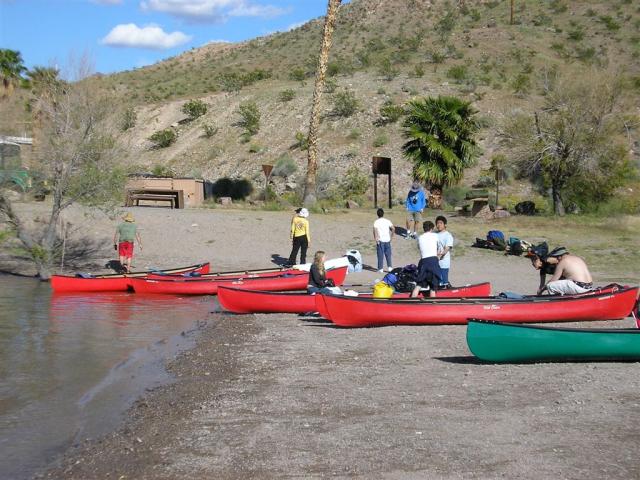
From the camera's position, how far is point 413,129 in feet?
99.6

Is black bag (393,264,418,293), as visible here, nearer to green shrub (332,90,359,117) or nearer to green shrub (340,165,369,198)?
green shrub (340,165,369,198)

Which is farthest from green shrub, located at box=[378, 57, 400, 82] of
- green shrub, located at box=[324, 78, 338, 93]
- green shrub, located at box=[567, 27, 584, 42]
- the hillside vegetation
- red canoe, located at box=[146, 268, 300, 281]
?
red canoe, located at box=[146, 268, 300, 281]

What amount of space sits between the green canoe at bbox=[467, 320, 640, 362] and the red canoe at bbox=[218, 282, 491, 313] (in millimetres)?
4755

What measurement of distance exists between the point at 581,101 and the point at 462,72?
24700 mm

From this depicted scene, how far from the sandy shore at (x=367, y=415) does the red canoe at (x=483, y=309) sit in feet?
0.73

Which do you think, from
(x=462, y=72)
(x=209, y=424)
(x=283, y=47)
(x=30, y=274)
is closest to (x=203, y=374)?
(x=209, y=424)

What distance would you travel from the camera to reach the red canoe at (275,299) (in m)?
15.0

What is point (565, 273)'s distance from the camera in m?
13.2

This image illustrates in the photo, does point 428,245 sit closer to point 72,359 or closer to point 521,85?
point 72,359

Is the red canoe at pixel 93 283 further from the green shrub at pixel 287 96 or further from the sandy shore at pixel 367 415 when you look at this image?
the green shrub at pixel 287 96

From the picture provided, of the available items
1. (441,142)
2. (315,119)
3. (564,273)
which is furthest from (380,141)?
(564,273)

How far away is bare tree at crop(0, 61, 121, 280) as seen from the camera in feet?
67.7

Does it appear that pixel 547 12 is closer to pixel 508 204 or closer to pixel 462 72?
pixel 462 72

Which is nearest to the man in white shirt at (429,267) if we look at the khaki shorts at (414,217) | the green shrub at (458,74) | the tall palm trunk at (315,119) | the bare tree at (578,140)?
the khaki shorts at (414,217)
